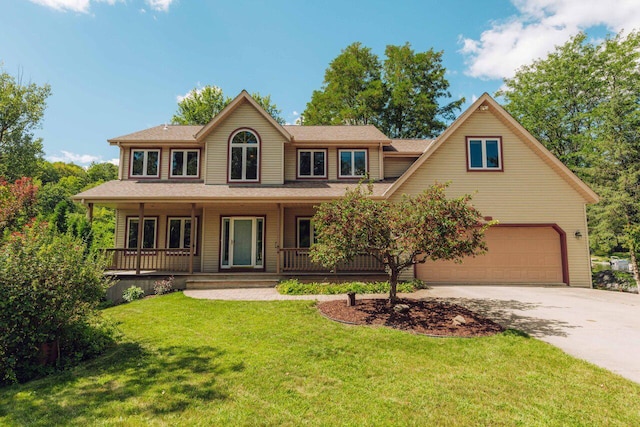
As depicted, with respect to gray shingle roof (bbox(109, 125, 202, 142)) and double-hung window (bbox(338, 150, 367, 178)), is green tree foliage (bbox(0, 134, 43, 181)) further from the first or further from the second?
double-hung window (bbox(338, 150, 367, 178))

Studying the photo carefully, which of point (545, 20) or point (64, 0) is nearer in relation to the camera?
point (64, 0)

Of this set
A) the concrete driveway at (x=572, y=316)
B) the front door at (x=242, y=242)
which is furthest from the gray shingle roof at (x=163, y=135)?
the concrete driveway at (x=572, y=316)

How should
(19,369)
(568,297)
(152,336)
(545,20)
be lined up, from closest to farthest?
(19,369) < (152,336) < (568,297) < (545,20)

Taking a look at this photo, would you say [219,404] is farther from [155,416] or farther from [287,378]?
[287,378]

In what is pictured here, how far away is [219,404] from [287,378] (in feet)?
3.38

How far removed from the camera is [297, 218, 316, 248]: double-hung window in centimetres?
1450

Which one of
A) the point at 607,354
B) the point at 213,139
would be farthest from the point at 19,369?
the point at 213,139

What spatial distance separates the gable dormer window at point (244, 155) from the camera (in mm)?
14578

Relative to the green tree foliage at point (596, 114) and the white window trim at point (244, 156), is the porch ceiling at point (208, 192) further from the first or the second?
the green tree foliage at point (596, 114)

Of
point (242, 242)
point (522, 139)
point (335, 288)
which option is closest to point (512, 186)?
point (522, 139)

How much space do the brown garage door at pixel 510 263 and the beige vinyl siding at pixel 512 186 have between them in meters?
0.51

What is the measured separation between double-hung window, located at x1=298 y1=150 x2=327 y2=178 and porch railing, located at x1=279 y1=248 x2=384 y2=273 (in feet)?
14.0

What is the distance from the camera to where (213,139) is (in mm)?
14609

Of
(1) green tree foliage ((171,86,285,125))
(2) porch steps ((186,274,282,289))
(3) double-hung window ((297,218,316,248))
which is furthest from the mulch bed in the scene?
(1) green tree foliage ((171,86,285,125))
